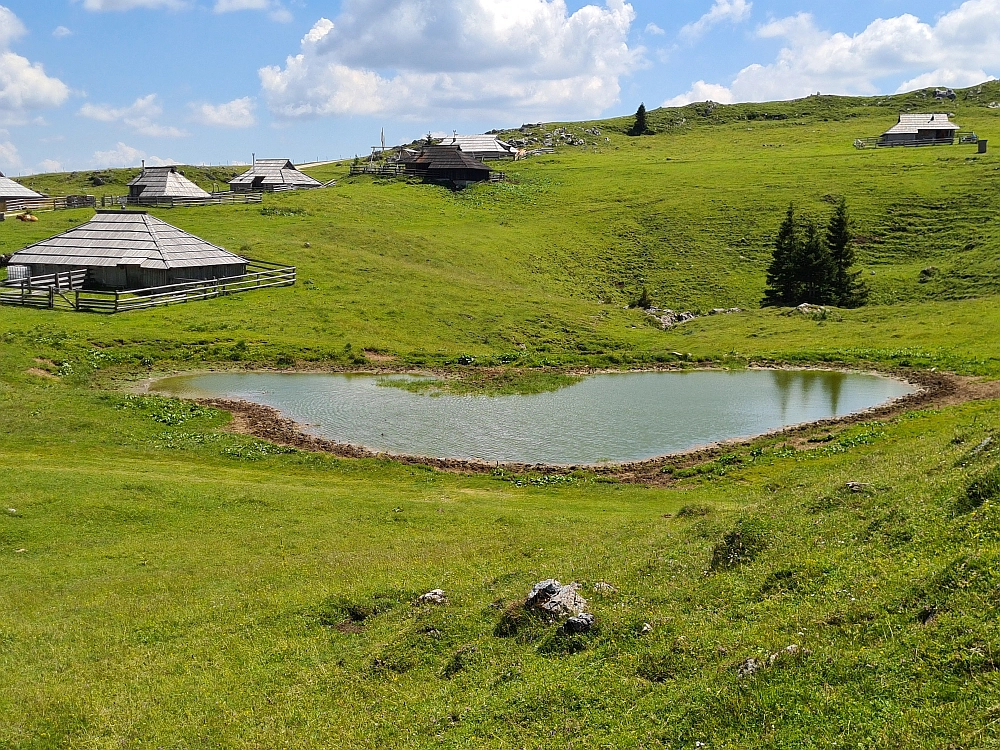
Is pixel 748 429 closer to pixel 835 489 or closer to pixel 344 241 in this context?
pixel 835 489

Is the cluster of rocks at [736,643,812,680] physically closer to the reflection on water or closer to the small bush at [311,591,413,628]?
the small bush at [311,591,413,628]

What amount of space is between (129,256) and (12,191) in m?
59.7

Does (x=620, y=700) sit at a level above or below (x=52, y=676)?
above

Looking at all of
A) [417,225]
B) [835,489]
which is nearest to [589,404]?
[835,489]

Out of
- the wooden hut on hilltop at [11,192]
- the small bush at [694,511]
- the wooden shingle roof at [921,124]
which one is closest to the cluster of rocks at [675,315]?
the small bush at [694,511]

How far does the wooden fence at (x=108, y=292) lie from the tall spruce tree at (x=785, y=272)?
139 ft

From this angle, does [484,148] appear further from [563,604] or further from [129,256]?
[563,604]

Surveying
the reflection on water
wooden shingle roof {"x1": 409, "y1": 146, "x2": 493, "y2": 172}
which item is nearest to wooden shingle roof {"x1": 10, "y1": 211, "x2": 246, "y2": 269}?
the reflection on water

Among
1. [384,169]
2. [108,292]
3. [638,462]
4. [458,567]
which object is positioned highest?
[384,169]

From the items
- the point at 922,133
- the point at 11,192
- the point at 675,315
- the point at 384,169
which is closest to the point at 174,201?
the point at 11,192

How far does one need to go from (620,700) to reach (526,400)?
31728mm

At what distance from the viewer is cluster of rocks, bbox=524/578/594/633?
14.2m

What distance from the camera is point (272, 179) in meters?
126

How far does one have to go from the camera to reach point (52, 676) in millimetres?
15609
